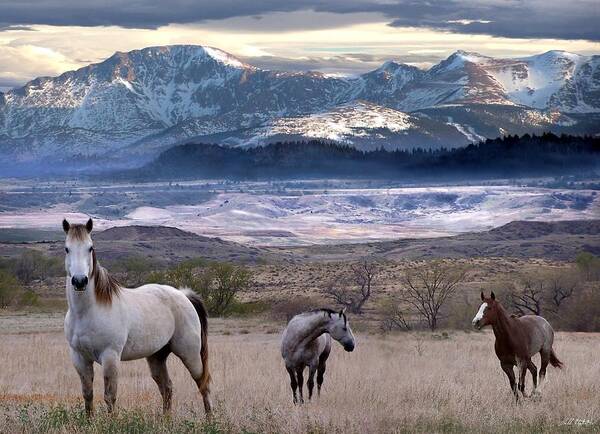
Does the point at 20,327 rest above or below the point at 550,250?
above

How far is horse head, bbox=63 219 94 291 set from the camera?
48.9ft

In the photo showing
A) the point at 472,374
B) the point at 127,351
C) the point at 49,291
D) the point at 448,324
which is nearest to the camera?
the point at 127,351

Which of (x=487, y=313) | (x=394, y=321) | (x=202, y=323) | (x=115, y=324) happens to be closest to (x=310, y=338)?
(x=487, y=313)

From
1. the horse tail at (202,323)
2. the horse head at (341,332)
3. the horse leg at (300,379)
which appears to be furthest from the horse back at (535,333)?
the horse tail at (202,323)

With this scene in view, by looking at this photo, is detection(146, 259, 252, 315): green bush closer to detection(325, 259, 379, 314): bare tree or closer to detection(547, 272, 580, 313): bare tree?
detection(325, 259, 379, 314): bare tree

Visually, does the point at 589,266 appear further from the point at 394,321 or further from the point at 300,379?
the point at 300,379

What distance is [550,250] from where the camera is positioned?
14888 centimetres

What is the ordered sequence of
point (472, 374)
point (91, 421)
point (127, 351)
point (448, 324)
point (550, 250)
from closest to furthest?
point (91, 421) → point (127, 351) → point (472, 374) → point (448, 324) → point (550, 250)

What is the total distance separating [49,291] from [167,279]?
24.2m

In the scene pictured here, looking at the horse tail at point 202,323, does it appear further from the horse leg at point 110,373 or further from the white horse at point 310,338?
the white horse at point 310,338

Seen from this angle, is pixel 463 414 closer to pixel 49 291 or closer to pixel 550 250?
pixel 49 291

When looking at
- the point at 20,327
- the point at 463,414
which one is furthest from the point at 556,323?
the point at 463,414

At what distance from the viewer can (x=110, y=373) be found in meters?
15.9

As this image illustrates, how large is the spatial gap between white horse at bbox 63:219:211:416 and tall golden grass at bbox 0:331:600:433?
58 cm
